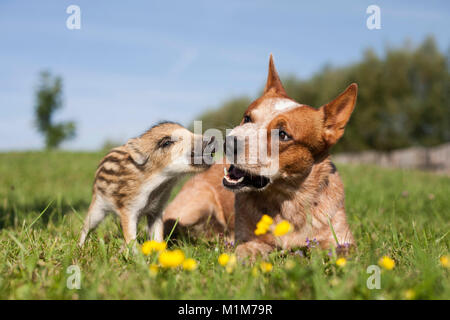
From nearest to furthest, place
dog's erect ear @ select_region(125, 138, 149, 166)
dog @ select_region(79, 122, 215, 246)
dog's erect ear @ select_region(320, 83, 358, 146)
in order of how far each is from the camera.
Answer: dog's erect ear @ select_region(320, 83, 358, 146) < dog @ select_region(79, 122, 215, 246) < dog's erect ear @ select_region(125, 138, 149, 166)

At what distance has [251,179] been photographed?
355 cm

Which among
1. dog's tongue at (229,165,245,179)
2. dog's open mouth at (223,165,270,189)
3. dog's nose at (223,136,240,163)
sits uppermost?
dog's nose at (223,136,240,163)

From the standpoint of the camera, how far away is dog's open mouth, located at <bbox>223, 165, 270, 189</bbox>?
3.47 meters

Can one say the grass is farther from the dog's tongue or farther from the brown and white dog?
the dog's tongue

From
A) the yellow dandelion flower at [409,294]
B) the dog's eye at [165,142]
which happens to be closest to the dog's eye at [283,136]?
the dog's eye at [165,142]

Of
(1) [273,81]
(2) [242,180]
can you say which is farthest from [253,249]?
(1) [273,81]

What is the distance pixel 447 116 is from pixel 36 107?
133 feet

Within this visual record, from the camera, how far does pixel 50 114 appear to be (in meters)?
42.3

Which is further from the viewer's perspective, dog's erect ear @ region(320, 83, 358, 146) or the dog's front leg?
the dog's front leg

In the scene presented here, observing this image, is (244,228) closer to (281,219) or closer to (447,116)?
(281,219)

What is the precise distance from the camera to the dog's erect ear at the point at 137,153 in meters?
3.91

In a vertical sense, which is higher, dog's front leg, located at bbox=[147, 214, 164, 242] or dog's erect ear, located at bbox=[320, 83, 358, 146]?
dog's erect ear, located at bbox=[320, 83, 358, 146]

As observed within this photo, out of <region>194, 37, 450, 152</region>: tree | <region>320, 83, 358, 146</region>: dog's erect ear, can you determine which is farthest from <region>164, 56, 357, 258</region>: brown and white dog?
<region>194, 37, 450, 152</region>: tree
